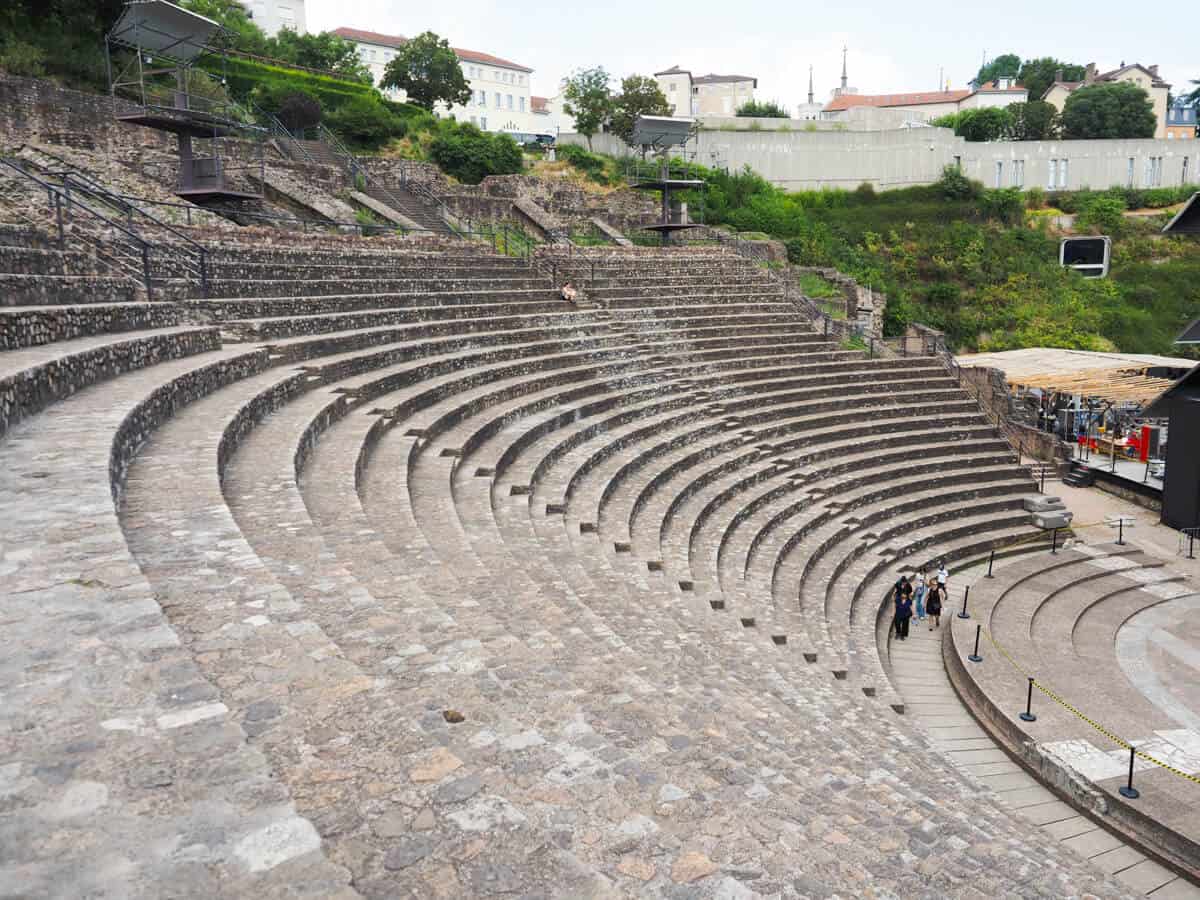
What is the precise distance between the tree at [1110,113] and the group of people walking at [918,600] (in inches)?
1869

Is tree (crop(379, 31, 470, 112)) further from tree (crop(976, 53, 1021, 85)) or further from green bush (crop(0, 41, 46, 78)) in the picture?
tree (crop(976, 53, 1021, 85))

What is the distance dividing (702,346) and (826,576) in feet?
25.3

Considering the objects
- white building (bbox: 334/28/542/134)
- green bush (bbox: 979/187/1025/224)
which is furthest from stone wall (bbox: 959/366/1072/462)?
white building (bbox: 334/28/542/134)

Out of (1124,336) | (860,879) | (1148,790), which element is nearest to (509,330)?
(1148,790)

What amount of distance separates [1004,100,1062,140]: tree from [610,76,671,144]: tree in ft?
78.3

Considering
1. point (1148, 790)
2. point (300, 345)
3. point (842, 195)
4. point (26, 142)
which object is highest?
point (842, 195)

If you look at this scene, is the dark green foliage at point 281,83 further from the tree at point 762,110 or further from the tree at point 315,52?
the tree at point 762,110

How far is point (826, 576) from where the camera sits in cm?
1228

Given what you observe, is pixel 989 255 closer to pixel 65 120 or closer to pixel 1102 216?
pixel 1102 216

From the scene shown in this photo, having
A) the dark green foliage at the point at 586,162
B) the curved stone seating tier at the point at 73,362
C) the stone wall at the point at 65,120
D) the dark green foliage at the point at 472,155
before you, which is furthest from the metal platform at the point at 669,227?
the curved stone seating tier at the point at 73,362

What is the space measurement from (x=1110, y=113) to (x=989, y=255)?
68.4ft

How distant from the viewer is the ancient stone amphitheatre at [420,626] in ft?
7.59

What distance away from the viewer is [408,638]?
410 centimetres

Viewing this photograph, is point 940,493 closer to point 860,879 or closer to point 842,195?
point 860,879
